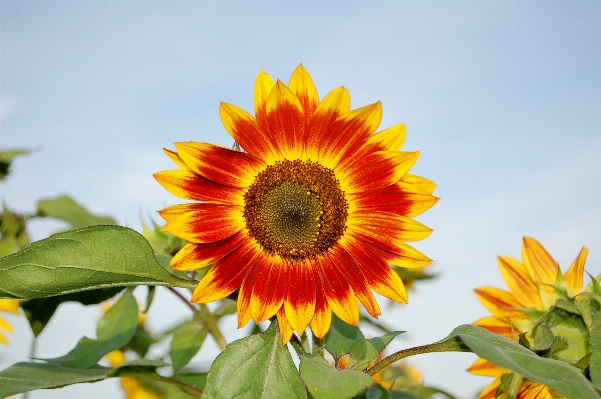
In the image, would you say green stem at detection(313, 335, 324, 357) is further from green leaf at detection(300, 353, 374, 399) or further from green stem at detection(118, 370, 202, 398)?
green stem at detection(118, 370, 202, 398)

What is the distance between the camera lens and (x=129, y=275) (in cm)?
116

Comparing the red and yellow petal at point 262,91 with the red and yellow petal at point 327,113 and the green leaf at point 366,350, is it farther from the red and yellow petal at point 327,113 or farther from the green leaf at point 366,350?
the green leaf at point 366,350

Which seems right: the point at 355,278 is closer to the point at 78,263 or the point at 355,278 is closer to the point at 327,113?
the point at 327,113

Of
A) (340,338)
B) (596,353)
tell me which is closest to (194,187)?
(340,338)

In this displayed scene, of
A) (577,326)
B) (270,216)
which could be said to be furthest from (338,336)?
(577,326)

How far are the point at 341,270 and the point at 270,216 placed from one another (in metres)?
0.19

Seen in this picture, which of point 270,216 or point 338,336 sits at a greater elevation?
point 270,216

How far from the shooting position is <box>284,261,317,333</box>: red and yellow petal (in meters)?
1.14

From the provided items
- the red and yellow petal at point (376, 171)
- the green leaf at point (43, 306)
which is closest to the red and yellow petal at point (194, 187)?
the red and yellow petal at point (376, 171)

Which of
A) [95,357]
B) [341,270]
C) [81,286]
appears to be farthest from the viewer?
[95,357]

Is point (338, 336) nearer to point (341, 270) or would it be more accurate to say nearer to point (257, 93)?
point (341, 270)

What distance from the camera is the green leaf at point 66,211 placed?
2201 millimetres

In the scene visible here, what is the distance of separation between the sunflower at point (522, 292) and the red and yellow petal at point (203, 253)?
0.66 m

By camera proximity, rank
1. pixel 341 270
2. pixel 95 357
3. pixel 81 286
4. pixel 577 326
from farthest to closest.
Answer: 1. pixel 95 357
2. pixel 577 326
3. pixel 341 270
4. pixel 81 286
